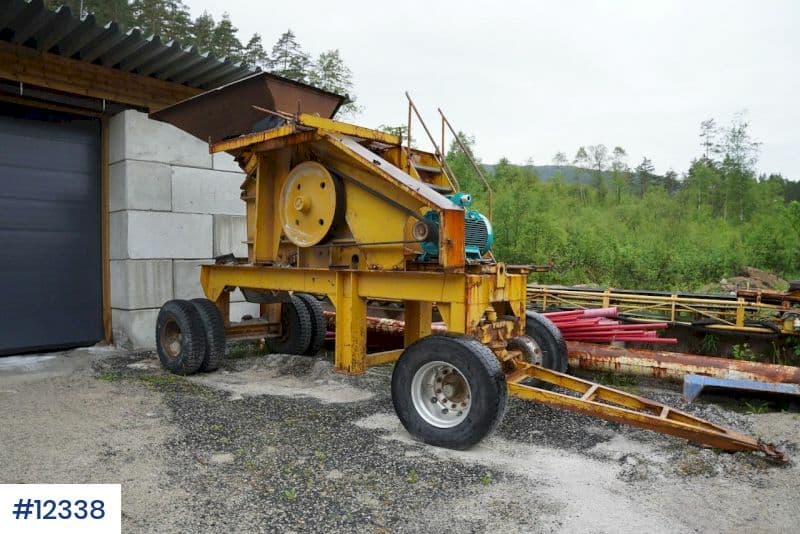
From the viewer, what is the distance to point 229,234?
9.52 metres

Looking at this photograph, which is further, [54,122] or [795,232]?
[795,232]

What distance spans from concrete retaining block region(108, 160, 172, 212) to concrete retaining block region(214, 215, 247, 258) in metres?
0.85

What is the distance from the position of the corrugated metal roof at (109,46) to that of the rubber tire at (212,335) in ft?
11.9

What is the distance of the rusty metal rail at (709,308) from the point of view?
305 inches

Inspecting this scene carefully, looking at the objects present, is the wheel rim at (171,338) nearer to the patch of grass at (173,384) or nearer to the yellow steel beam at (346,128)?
the patch of grass at (173,384)

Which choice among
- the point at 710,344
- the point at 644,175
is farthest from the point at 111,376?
the point at 644,175

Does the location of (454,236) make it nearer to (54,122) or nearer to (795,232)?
(54,122)

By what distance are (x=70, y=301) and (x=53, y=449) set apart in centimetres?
480

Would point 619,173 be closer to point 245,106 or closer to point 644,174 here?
point 644,174

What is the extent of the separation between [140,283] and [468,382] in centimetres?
599

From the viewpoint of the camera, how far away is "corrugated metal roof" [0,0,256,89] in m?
6.86

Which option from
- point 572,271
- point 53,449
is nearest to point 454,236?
point 53,449

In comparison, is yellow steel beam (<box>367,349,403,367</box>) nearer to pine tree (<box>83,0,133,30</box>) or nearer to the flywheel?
the flywheel

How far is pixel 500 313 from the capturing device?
5680 mm
